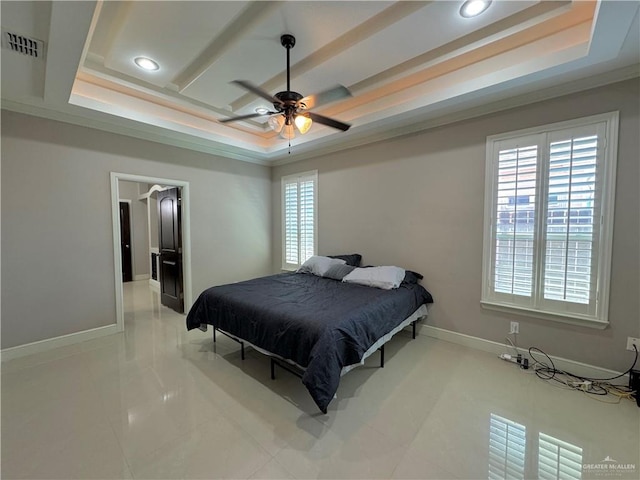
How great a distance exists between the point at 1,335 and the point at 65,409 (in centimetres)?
159

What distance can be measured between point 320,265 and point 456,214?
1919 mm

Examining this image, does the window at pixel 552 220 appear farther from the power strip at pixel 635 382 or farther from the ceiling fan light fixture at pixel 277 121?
the ceiling fan light fixture at pixel 277 121

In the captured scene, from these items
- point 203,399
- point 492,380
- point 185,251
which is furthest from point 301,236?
point 492,380

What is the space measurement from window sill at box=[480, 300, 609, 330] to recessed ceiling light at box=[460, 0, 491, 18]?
2.68 metres

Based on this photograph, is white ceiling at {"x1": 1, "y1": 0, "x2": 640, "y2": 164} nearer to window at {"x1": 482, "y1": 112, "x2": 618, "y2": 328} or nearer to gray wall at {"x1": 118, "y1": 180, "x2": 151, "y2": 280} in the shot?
window at {"x1": 482, "y1": 112, "x2": 618, "y2": 328}

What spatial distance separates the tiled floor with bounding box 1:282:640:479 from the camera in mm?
1602

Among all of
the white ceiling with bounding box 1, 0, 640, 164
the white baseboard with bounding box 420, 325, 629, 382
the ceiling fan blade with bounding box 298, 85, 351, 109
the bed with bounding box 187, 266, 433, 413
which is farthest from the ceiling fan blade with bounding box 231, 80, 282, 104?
the white baseboard with bounding box 420, 325, 629, 382

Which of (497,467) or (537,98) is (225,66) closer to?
(537,98)

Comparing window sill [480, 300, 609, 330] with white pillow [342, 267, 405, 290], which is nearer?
window sill [480, 300, 609, 330]

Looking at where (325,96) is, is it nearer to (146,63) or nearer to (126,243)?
(146,63)

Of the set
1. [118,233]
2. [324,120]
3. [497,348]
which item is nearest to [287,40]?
[324,120]

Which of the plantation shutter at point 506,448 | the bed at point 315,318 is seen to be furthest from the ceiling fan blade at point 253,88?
the plantation shutter at point 506,448

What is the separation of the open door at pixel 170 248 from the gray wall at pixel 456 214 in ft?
7.64

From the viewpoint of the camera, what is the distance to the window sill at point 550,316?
7.95ft
